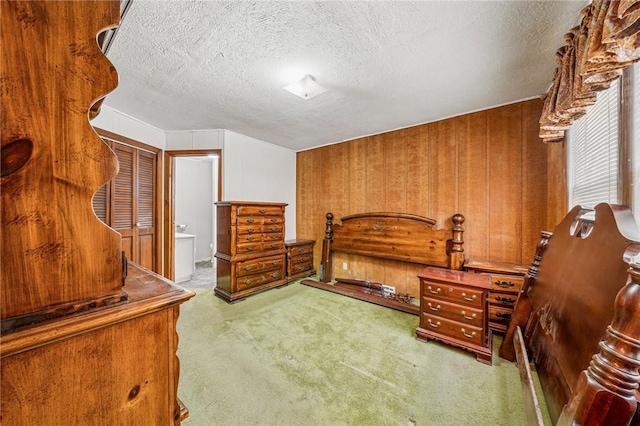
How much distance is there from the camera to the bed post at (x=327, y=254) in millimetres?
3797

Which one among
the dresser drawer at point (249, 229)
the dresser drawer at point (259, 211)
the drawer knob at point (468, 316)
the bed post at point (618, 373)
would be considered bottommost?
the drawer knob at point (468, 316)

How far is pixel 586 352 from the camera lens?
92 centimetres

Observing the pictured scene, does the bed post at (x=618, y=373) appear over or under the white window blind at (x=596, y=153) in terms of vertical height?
under

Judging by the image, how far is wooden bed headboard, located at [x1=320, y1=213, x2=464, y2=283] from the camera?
2.70 m

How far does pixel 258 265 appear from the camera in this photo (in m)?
3.33

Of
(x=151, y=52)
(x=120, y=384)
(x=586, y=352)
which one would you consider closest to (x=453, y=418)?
(x=586, y=352)

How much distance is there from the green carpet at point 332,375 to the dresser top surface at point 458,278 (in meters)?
0.58

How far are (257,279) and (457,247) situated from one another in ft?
8.54

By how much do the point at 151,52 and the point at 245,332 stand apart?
2496mm

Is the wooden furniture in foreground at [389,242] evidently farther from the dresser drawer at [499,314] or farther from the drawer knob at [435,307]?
the drawer knob at [435,307]

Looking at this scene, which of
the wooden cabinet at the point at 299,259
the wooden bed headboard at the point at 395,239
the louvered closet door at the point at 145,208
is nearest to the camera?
the wooden bed headboard at the point at 395,239

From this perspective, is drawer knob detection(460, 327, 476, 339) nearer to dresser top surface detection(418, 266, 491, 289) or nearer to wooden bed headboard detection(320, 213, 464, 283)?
dresser top surface detection(418, 266, 491, 289)

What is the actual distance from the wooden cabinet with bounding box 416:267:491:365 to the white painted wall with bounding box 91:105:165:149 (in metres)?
3.91

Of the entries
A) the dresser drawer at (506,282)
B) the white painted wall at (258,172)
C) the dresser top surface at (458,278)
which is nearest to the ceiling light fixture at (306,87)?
the white painted wall at (258,172)
